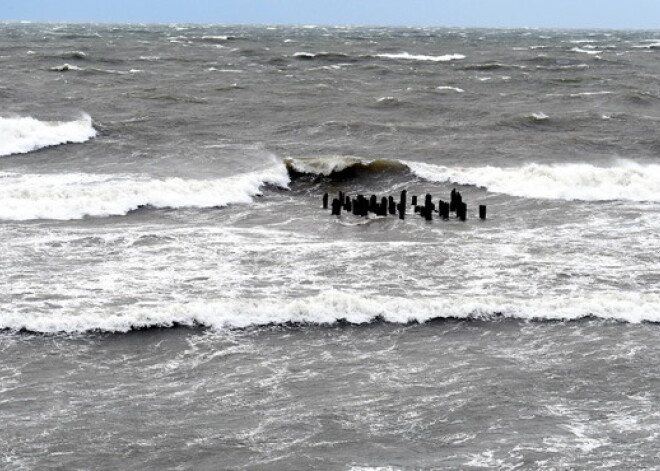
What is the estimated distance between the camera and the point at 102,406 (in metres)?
14.1

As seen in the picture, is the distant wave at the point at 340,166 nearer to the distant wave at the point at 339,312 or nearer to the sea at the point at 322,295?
the sea at the point at 322,295

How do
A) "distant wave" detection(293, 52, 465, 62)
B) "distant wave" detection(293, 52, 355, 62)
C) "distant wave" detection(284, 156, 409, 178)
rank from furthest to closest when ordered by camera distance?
"distant wave" detection(293, 52, 465, 62) < "distant wave" detection(293, 52, 355, 62) < "distant wave" detection(284, 156, 409, 178)

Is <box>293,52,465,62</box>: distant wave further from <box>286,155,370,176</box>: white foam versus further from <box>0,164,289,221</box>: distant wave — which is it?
<box>0,164,289,221</box>: distant wave

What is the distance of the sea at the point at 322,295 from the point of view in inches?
527

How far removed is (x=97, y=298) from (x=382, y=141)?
21.6m

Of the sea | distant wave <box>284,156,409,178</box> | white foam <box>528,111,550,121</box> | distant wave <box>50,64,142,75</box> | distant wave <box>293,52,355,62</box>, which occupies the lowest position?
the sea

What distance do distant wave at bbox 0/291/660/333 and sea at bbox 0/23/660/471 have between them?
5cm

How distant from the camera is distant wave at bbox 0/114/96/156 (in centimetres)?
3588

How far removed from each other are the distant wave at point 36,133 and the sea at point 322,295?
15cm

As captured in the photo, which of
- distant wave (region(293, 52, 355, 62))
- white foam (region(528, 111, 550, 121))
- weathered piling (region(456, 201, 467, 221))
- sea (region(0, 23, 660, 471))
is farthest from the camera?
distant wave (region(293, 52, 355, 62))

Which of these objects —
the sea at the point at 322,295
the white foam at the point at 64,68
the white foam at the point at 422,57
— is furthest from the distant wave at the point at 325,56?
the sea at the point at 322,295

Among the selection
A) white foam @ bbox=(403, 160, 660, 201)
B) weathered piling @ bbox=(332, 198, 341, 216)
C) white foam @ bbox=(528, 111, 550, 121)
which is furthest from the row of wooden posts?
white foam @ bbox=(528, 111, 550, 121)

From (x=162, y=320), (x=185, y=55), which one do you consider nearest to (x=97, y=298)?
(x=162, y=320)

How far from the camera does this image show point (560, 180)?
102 feet
